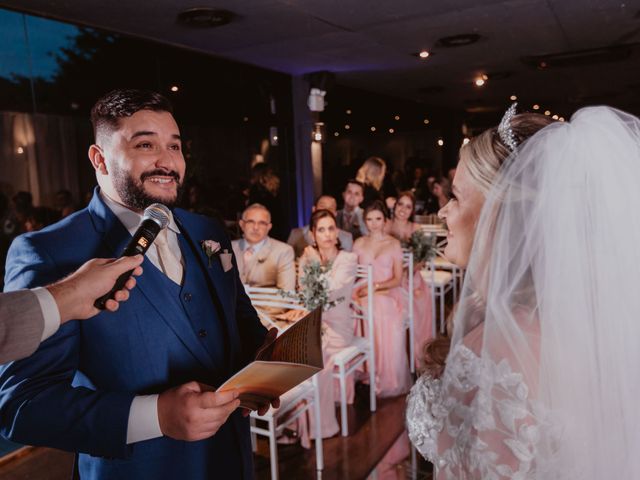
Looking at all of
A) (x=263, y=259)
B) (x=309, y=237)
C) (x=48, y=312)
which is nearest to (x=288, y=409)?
(x=263, y=259)

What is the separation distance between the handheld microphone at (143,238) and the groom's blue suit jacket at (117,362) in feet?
0.57

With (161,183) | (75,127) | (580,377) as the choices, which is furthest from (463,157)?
(75,127)

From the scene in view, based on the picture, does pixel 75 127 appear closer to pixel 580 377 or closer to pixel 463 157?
pixel 463 157

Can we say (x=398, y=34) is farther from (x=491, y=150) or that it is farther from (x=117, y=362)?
(x=117, y=362)

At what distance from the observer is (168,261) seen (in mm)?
1500

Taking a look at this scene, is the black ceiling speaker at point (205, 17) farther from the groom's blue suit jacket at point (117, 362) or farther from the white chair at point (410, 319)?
the groom's blue suit jacket at point (117, 362)

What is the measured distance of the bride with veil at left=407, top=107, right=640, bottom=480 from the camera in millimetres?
1170

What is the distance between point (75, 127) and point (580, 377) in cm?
508

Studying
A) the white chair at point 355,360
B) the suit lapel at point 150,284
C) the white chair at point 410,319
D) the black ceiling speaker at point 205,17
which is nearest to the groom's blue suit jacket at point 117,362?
the suit lapel at point 150,284

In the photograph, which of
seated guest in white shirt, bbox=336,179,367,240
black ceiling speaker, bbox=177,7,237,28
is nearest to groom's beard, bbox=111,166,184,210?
black ceiling speaker, bbox=177,7,237,28

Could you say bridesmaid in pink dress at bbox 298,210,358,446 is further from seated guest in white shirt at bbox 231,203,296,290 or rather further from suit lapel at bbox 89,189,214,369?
suit lapel at bbox 89,189,214,369

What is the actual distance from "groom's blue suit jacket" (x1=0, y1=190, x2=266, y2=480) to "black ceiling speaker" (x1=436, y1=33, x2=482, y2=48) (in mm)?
5327

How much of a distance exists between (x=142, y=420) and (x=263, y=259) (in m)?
3.19

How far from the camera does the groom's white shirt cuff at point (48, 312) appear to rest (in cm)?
92
